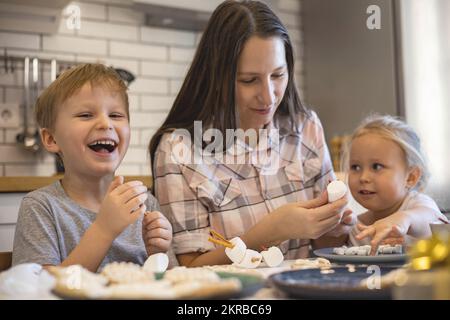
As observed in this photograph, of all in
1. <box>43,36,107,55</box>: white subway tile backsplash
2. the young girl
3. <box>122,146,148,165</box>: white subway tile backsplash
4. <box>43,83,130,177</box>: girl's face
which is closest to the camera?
<box>43,83,130,177</box>: girl's face

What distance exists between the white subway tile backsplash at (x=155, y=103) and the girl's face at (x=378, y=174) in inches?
61.8

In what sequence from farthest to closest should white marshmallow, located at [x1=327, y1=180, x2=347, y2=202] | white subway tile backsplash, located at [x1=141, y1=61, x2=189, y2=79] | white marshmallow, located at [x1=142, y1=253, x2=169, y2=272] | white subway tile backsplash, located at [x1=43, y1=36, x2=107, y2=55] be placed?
1. white subway tile backsplash, located at [x1=141, y1=61, x2=189, y2=79]
2. white subway tile backsplash, located at [x1=43, y1=36, x2=107, y2=55]
3. white marshmallow, located at [x1=327, y1=180, x2=347, y2=202]
4. white marshmallow, located at [x1=142, y1=253, x2=169, y2=272]

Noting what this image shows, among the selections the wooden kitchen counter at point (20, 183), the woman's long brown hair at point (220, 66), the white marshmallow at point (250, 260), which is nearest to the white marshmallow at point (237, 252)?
the white marshmallow at point (250, 260)

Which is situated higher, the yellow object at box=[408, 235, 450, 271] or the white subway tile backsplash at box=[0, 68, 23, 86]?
the white subway tile backsplash at box=[0, 68, 23, 86]

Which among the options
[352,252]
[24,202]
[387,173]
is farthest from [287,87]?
[24,202]

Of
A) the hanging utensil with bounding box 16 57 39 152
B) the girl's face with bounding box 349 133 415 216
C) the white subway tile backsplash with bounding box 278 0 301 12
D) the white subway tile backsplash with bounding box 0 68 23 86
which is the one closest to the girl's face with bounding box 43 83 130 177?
the girl's face with bounding box 349 133 415 216

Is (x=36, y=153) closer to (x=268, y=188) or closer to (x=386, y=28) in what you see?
(x=268, y=188)

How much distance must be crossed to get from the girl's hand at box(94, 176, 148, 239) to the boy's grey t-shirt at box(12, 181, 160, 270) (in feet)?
0.47

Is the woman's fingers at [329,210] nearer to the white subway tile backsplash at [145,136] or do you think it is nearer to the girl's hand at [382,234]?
the girl's hand at [382,234]

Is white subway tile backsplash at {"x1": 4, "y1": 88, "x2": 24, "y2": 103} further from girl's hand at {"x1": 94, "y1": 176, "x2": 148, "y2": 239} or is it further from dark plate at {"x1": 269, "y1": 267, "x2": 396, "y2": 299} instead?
dark plate at {"x1": 269, "y1": 267, "x2": 396, "y2": 299}

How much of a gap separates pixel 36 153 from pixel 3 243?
97cm

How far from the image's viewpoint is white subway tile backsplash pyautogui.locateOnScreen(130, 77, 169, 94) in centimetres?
290

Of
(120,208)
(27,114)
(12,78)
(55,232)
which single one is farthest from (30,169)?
(120,208)

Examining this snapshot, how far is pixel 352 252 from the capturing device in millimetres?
977
